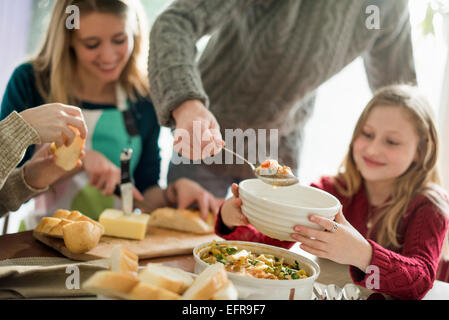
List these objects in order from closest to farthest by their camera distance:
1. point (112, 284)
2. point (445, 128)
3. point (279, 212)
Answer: point (112, 284) < point (279, 212) < point (445, 128)

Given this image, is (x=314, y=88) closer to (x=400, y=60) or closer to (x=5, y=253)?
(x=400, y=60)

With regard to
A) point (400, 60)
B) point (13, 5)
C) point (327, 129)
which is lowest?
point (327, 129)

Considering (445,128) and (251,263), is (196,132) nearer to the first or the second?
(251,263)

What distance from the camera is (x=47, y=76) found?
124cm

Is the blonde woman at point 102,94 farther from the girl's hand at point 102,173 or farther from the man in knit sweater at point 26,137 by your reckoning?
the man in knit sweater at point 26,137

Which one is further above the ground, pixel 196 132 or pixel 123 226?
pixel 196 132

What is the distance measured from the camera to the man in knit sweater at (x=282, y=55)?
1152mm

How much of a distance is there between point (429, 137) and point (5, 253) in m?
0.97

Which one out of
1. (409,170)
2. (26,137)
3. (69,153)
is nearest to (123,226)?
(69,153)

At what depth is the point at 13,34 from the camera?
114 centimetres

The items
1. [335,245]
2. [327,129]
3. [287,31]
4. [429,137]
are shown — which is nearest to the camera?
[335,245]

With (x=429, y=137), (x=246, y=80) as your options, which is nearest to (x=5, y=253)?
(x=246, y=80)

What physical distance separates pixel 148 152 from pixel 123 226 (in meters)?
0.51

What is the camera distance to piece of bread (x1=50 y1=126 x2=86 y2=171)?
868 mm
